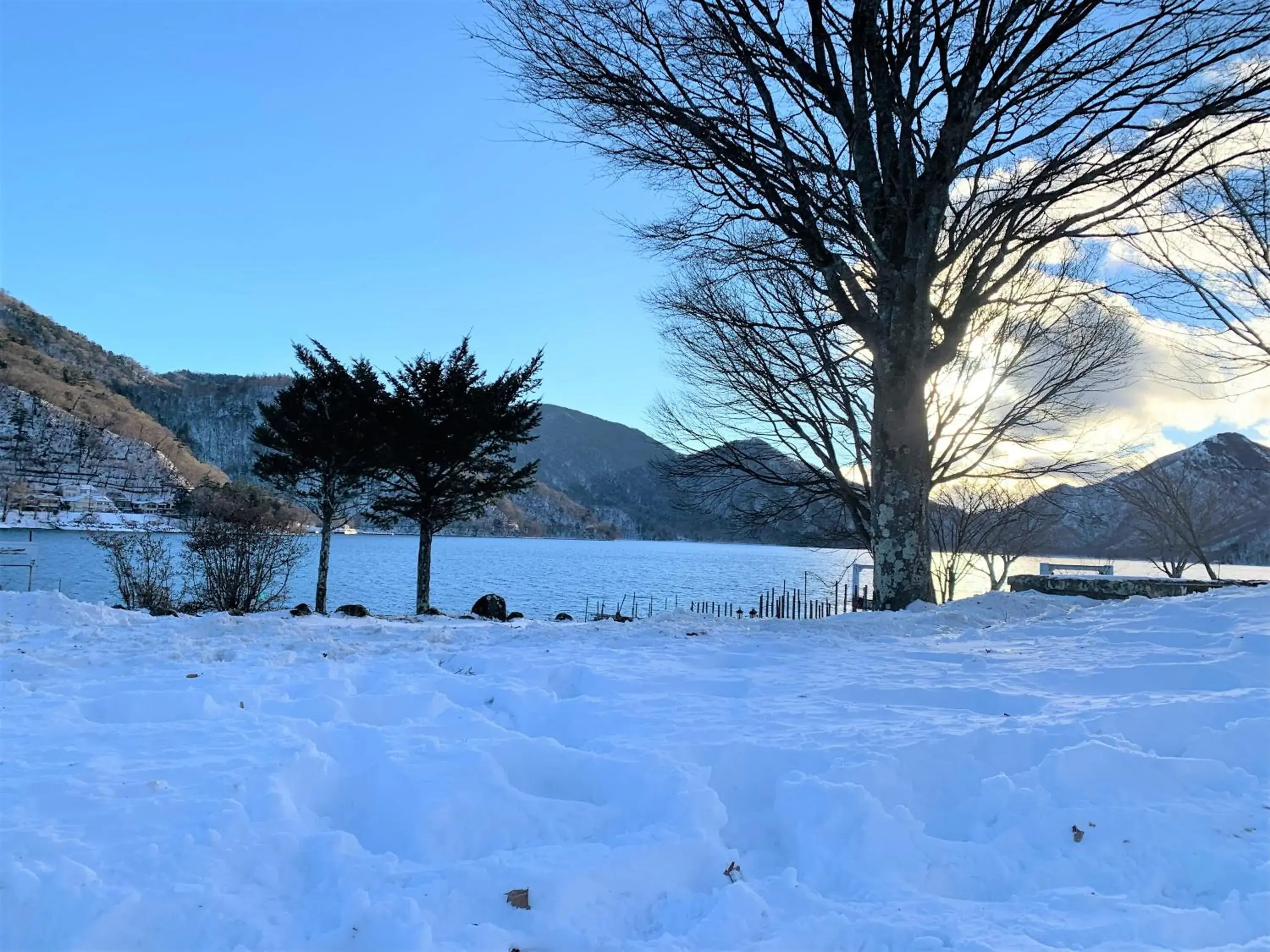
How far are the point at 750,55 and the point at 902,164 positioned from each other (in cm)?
209

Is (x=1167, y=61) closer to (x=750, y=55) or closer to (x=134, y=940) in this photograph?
(x=750, y=55)

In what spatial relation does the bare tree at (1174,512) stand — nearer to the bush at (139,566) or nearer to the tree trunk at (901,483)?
the tree trunk at (901,483)

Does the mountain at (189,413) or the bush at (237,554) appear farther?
the mountain at (189,413)

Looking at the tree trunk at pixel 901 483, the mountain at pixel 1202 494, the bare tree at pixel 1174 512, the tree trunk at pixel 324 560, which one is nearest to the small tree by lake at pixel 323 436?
the tree trunk at pixel 324 560

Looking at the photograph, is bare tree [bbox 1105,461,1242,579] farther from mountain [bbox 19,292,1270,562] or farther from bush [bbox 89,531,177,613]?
bush [bbox 89,531,177,613]

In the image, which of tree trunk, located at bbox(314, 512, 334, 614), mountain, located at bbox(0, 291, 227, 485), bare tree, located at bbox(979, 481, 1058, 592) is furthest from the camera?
mountain, located at bbox(0, 291, 227, 485)

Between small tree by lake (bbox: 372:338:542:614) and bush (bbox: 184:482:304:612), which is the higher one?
small tree by lake (bbox: 372:338:542:614)

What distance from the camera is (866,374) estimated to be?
1223 centimetres

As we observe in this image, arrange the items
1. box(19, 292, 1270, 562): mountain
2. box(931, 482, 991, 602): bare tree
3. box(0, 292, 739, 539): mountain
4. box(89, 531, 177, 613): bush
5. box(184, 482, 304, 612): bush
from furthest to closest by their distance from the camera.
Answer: box(0, 292, 739, 539): mountain, box(931, 482, 991, 602): bare tree, box(19, 292, 1270, 562): mountain, box(184, 482, 304, 612): bush, box(89, 531, 177, 613): bush

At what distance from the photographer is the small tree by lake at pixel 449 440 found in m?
16.7

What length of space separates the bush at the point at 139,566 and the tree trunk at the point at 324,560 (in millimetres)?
2768

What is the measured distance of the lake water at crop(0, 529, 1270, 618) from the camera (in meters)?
24.1

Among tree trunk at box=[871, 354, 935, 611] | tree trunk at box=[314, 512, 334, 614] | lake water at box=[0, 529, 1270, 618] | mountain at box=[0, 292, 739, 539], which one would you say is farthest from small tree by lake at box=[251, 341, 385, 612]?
mountain at box=[0, 292, 739, 539]

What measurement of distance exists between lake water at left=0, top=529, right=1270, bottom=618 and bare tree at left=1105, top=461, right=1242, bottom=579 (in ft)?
9.91
